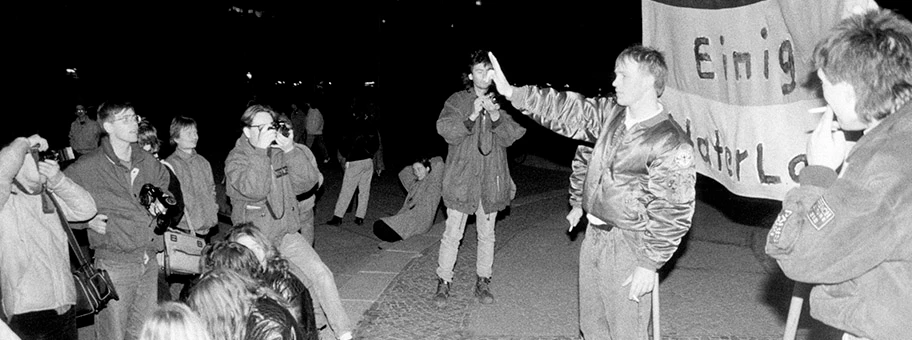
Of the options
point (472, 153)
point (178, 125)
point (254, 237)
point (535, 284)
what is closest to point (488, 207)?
point (472, 153)

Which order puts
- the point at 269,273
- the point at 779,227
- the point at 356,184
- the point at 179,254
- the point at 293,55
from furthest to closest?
the point at 293,55 → the point at 356,184 → the point at 179,254 → the point at 269,273 → the point at 779,227

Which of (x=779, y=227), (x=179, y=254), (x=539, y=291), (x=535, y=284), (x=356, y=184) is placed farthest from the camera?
(x=356, y=184)

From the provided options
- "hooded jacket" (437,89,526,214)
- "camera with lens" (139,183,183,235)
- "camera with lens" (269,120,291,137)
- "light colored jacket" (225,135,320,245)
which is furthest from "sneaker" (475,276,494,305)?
"camera with lens" (139,183,183,235)

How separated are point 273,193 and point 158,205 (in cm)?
70

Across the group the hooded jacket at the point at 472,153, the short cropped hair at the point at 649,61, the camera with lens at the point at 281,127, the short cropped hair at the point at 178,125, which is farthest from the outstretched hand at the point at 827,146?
the short cropped hair at the point at 178,125

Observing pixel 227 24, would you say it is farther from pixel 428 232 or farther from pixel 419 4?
pixel 428 232

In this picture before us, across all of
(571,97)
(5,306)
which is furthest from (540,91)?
(5,306)

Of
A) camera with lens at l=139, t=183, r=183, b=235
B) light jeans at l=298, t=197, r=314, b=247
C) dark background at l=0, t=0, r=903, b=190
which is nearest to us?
camera with lens at l=139, t=183, r=183, b=235

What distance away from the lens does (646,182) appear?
356cm

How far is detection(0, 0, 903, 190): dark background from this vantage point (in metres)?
27.7

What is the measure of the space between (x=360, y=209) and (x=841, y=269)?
8001 mm

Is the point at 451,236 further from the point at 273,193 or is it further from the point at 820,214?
the point at 820,214

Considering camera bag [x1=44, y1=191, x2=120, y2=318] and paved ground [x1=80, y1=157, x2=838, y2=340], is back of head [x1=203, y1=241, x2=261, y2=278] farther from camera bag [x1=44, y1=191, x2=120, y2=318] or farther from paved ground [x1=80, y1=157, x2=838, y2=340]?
paved ground [x1=80, y1=157, x2=838, y2=340]

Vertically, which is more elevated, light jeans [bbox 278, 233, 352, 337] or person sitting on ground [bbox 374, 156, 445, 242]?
light jeans [bbox 278, 233, 352, 337]
